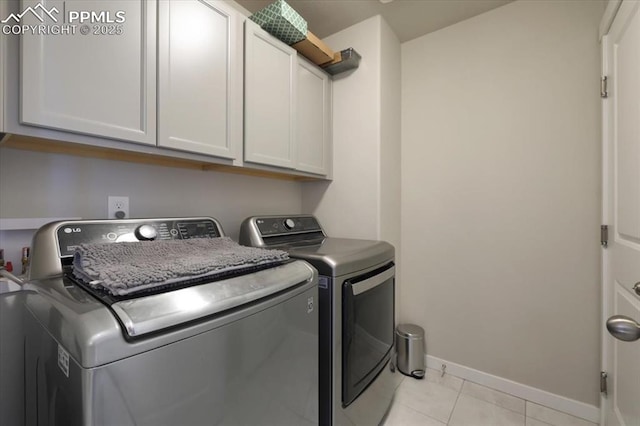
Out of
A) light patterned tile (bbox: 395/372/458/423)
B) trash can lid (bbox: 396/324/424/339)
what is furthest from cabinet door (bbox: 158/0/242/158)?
light patterned tile (bbox: 395/372/458/423)

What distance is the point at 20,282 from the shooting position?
2.64 feet

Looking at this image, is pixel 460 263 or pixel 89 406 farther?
pixel 460 263

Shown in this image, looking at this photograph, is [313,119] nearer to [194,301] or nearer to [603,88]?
[194,301]

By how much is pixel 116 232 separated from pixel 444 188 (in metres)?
1.99

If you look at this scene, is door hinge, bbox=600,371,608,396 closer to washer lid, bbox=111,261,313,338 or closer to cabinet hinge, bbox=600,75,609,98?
cabinet hinge, bbox=600,75,609,98

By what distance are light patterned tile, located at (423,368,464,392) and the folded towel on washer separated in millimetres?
1685

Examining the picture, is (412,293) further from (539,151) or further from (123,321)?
(123,321)

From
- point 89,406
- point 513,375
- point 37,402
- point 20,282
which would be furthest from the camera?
point 513,375

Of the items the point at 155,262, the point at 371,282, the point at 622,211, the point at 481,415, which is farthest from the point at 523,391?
the point at 155,262

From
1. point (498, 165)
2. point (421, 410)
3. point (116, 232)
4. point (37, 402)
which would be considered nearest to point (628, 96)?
point (498, 165)

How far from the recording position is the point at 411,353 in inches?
74.5

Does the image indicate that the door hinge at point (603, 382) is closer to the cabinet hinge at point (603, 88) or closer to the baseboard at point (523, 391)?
the baseboard at point (523, 391)

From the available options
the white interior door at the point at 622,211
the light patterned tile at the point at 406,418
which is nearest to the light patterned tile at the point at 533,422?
the white interior door at the point at 622,211

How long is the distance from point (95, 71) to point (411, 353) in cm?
231
